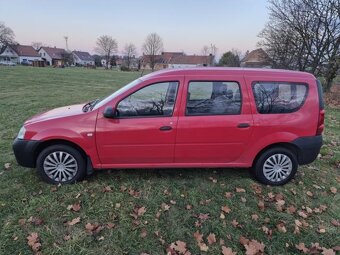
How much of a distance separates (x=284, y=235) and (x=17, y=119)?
7.78 m

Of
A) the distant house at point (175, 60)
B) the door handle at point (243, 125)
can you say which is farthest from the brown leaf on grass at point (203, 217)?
the distant house at point (175, 60)

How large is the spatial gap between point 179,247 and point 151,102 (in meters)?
2.01

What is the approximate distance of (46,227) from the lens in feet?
10.9

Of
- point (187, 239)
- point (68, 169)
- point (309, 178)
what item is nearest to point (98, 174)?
point (68, 169)

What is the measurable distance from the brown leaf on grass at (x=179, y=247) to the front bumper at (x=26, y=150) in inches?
94.8

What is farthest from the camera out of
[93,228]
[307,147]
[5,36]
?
[5,36]

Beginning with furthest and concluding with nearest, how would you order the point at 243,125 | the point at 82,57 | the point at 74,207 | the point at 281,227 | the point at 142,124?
1. the point at 82,57
2. the point at 243,125
3. the point at 142,124
4. the point at 74,207
5. the point at 281,227

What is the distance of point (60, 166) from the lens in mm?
4188

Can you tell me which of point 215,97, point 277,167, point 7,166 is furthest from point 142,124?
point 7,166

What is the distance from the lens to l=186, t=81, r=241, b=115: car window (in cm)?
412

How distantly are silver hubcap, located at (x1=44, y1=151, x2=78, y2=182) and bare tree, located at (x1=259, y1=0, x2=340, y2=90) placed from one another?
56.6 feet

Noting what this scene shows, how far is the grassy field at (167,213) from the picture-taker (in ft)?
10.3

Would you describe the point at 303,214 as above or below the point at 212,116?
below

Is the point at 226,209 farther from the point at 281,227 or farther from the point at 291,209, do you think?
the point at 291,209
